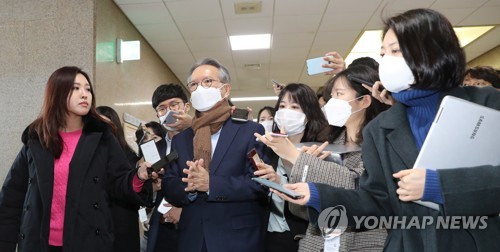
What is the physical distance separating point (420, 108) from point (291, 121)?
3.18 ft

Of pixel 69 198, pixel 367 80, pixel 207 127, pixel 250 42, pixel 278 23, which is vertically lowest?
pixel 69 198

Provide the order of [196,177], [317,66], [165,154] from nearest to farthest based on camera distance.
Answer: [196,177] < [317,66] < [165,154]

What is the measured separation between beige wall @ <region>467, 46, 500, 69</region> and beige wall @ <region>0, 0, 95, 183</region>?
5.83 m

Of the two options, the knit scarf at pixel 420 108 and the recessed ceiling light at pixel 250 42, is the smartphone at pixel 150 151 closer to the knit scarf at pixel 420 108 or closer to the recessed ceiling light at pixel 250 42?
the knit scarf at pixel 420 108

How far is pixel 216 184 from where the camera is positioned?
1586mm

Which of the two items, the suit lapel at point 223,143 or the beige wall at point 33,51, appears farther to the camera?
the beige wall at point 33,51

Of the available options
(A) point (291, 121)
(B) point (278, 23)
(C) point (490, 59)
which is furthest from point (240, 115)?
(C) point (490, 59)

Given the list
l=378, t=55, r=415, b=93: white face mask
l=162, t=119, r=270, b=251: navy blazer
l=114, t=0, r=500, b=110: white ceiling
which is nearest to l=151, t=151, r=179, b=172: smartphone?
l=162, t=119, r=270, b=251: navy blazer

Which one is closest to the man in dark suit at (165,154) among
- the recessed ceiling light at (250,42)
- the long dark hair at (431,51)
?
the long dark hair at (431,51)

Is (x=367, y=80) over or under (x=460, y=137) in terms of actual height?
over

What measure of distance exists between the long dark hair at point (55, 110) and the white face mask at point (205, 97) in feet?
2.14

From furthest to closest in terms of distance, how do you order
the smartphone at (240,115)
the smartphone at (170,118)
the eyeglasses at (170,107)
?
the eyeglasses at (170,107)
the smartphone at (170,118)
the smartphone at (240,115)

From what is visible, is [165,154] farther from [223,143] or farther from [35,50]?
[35,50]

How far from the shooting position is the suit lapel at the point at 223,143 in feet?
5.61
